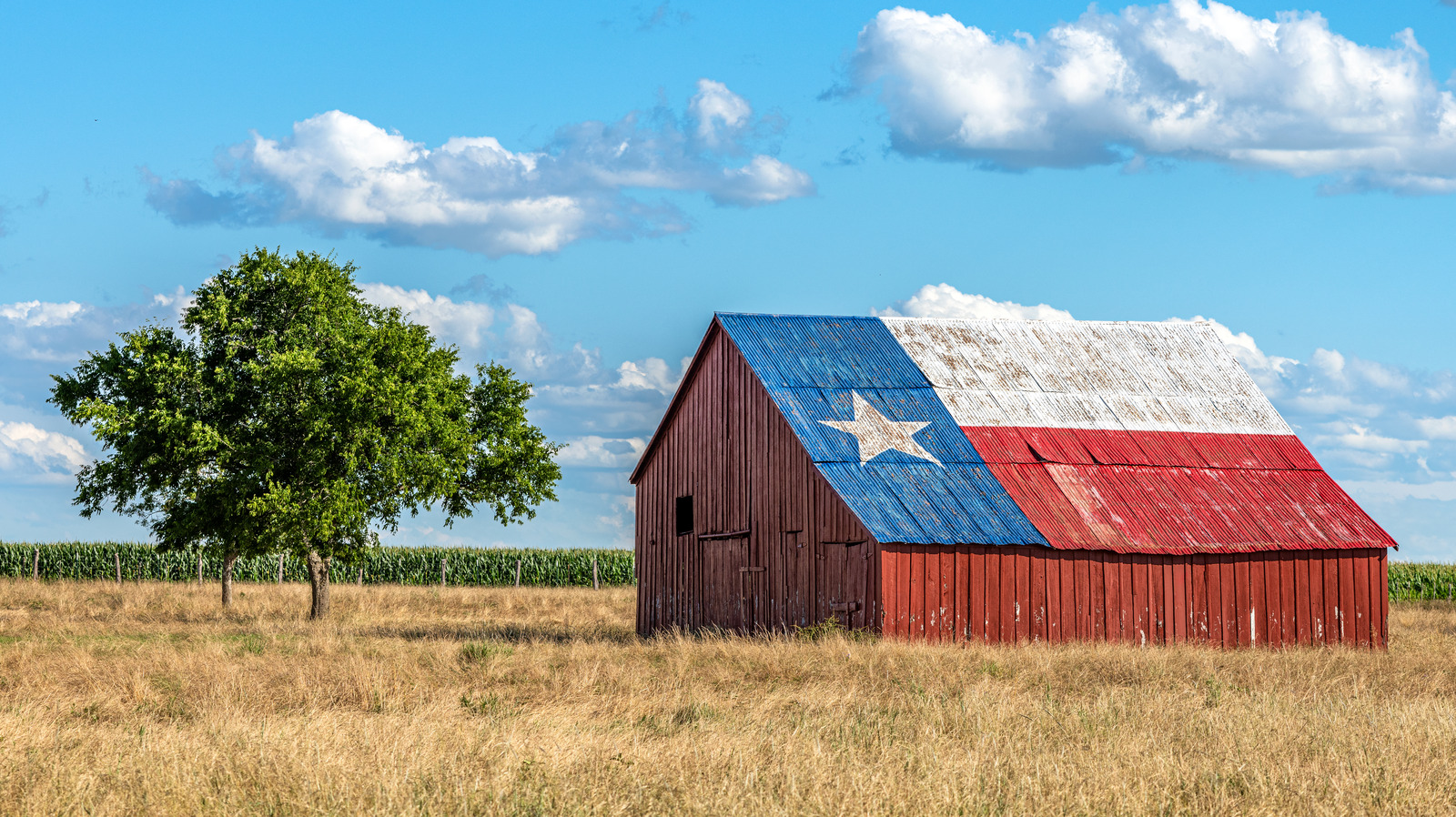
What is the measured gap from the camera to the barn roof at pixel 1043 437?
77.8 ft

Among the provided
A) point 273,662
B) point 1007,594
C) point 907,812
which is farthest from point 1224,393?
point 907,812

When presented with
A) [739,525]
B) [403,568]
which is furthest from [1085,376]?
[403,568]

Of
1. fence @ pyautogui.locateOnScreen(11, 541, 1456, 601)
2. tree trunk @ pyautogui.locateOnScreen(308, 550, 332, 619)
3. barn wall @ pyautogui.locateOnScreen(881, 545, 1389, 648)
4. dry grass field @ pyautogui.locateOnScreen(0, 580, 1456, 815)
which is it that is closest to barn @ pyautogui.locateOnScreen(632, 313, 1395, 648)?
barn wall @ pyautogui.locateOnScreen(881, 545, 1389, 648)

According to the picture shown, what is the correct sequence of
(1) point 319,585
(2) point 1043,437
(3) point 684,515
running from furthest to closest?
(1) point 319,585
(3) point 684,515
(2) point 1043,437

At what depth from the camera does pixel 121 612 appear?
34.7 meters

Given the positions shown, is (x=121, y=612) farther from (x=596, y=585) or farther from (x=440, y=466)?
(x=596, y=585)

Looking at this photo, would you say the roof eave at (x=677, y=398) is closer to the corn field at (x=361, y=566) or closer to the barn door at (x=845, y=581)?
the barn door at (x=845, y=581)

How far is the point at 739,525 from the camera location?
1027 inches

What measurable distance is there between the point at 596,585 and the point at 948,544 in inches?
1326

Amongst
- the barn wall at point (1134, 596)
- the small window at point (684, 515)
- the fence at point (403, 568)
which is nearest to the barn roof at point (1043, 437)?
the barn wall at point (1134, 596)

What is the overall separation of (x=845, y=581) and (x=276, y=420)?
55.5 ft

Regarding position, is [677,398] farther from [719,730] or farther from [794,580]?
[719,730]

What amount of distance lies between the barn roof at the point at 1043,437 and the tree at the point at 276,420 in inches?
403

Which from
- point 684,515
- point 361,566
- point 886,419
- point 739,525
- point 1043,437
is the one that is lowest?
point 361,566
